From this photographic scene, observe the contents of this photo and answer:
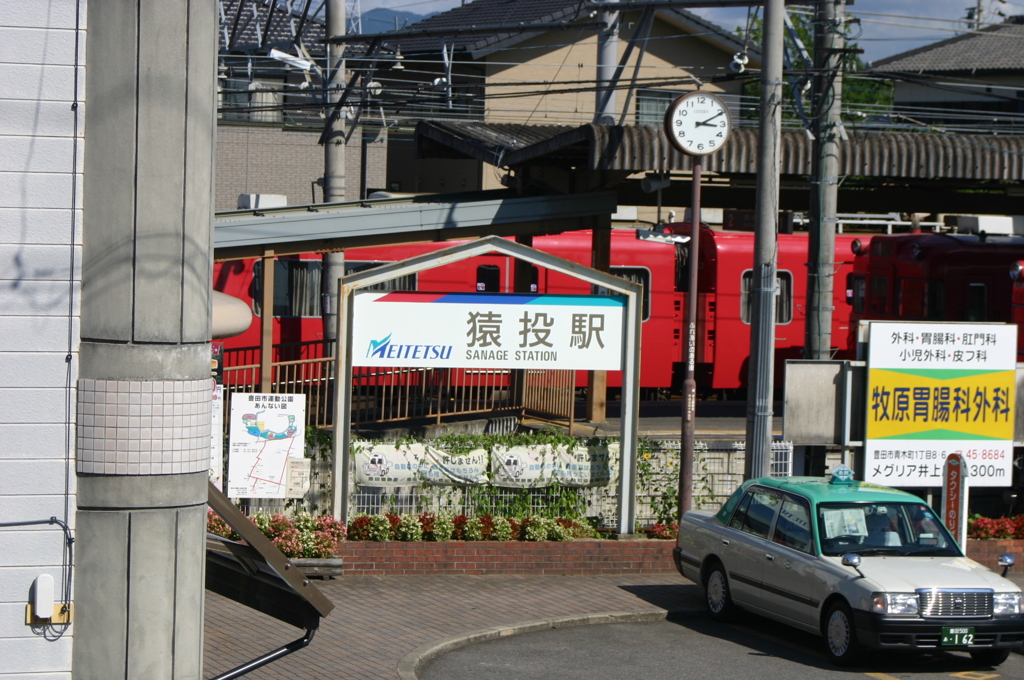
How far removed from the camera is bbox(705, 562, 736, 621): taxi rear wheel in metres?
11.7

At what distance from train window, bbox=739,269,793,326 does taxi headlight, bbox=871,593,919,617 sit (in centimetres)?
1425

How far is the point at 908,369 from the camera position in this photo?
46.9 ft

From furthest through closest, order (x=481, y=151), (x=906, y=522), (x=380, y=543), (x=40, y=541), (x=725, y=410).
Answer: (x=725, y=410), (x=481, y=151), (x=380, y=543), (x=906, y=522), (x=40, y=541)

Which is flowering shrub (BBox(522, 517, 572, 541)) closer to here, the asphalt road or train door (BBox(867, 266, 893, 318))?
the asphalt road

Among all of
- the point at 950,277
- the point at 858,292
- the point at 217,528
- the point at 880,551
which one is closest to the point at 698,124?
the point at 880,551

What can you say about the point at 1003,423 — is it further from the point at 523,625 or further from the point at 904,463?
the point at 523,625

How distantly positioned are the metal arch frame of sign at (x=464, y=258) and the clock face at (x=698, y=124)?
1702 mm

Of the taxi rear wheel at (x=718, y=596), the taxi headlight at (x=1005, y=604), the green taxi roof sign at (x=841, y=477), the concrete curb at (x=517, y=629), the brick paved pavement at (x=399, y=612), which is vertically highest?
the green taxi roof sign at (x=841, y=477)

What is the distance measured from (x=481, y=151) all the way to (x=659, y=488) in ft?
23.3

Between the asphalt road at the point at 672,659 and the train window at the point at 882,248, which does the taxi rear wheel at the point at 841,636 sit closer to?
the asphalt road at the point at 672,659

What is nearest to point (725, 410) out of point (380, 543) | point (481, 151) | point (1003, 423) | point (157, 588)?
point (481, 151)

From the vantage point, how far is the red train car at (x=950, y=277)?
21.5 metres

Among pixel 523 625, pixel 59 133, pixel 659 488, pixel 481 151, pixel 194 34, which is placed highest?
pixel 481 151

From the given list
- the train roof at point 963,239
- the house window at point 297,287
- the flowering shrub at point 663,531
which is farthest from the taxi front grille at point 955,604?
the house window at point 297,287
